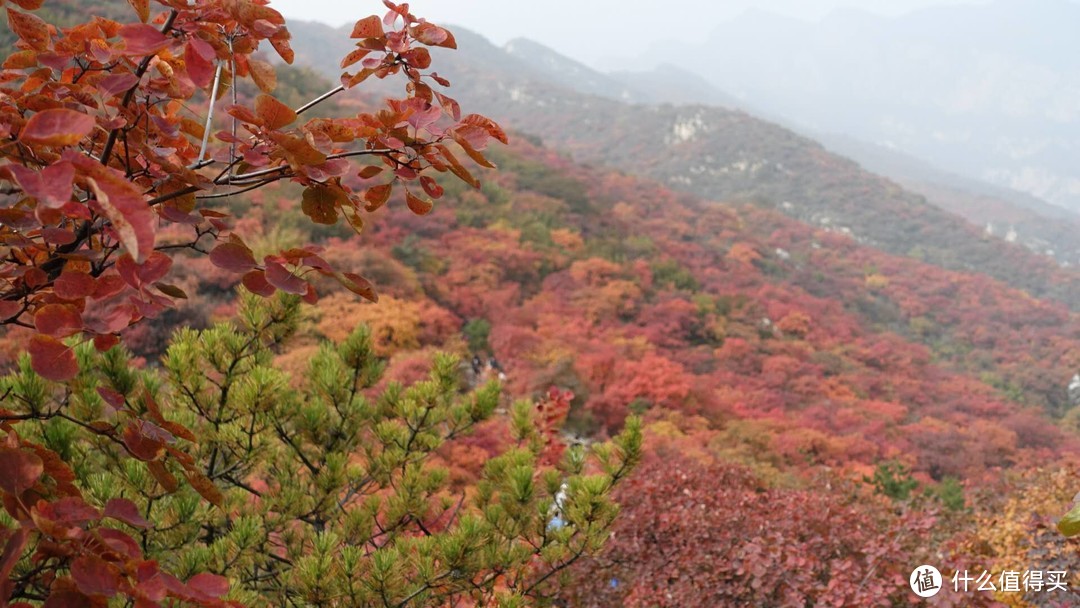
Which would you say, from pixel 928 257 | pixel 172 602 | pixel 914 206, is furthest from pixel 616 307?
pixel 914 206

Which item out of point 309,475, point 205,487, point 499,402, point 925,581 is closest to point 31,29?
point 205,487

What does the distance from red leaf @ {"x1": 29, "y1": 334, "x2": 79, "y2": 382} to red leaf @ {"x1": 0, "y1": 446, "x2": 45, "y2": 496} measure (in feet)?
0.26

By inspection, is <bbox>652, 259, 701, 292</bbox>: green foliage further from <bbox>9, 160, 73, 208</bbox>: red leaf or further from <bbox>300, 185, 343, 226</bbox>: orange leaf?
<bbox>9, 160, 73, 208</bbox>: red leaf

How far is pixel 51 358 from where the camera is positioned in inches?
26.2

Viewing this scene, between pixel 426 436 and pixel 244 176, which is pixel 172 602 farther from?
pixel 426 436

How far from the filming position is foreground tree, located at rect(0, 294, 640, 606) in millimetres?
1313

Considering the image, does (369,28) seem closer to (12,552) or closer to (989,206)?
(12,552)

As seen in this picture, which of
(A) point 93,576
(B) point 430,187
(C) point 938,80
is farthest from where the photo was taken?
(C) point 938,80

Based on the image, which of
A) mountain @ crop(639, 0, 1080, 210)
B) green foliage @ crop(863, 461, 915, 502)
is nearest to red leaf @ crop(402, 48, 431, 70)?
green foliage @ crop(863, 461, 915, 502)

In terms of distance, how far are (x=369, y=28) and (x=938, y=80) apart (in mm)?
129901

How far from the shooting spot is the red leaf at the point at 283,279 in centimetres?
73

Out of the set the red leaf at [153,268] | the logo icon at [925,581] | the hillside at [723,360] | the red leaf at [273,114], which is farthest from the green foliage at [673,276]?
the red leaf at [153,268]

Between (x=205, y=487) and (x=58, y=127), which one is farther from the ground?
(x=58, y=127)

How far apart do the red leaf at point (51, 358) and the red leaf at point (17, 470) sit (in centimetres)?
8
